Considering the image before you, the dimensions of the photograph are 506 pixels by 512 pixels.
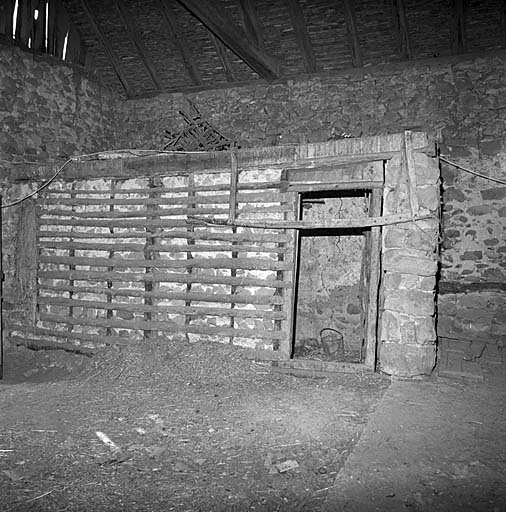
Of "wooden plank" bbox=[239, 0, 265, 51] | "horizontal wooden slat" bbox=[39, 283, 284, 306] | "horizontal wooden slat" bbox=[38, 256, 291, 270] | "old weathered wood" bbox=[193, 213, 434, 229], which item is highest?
"wooden plank" bbox=[239, 0, 265, 51]

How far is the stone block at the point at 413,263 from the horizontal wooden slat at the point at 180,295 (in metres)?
1.44

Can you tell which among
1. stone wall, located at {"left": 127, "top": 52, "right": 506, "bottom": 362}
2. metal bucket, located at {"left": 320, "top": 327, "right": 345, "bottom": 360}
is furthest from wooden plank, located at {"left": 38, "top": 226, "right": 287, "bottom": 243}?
stone wall, located at {"left": 127, "top": 52, "right": 506, "bottom": 362}

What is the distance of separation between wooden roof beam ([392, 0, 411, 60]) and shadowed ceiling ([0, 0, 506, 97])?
0.02 meters

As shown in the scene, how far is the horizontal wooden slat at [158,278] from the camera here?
18.7 feet

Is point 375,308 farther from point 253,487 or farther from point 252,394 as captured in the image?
point 253,487

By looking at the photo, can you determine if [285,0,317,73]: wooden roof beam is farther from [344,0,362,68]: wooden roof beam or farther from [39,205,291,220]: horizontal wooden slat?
[39,205,291,220]: horizontal wooden slat

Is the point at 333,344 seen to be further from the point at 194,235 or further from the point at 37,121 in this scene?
the point at 37,121

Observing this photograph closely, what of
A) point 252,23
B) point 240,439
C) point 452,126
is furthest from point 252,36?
point 240,439

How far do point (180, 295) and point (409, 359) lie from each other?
2.95 m

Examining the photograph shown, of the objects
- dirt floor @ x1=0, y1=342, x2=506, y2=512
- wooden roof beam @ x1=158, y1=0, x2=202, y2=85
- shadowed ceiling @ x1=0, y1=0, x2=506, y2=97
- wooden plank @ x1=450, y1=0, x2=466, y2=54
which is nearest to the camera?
dirt floor @ x1=0, y1=342, x2=506, y2=512

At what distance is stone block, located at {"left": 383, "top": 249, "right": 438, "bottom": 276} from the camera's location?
16.7ft

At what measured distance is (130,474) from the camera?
10.7ft

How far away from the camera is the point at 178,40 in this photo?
8766mm

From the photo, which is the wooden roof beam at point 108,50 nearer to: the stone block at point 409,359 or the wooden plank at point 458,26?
the wooden plank at point 458,26
